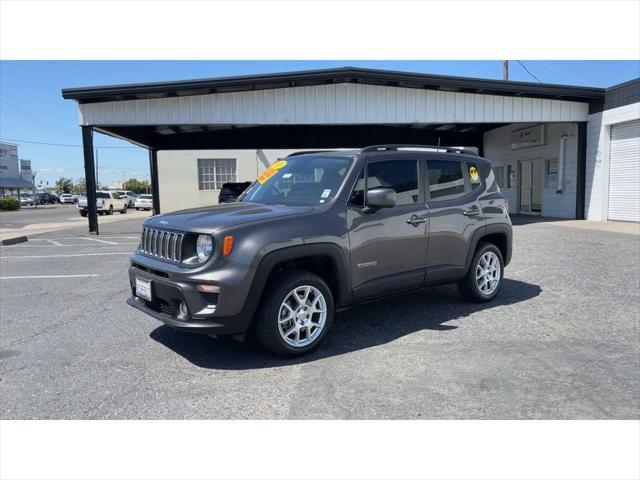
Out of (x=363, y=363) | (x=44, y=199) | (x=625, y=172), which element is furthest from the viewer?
(x=44, y=199)

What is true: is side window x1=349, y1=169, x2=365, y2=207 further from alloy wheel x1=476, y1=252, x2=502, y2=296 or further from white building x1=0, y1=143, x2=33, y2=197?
white building x1=0, y1=143, x2=33, y2=197

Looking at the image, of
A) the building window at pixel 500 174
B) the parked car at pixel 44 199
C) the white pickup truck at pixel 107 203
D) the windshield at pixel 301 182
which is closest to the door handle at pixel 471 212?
the windshield at pixel 301 182

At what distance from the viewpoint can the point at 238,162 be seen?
102 feet

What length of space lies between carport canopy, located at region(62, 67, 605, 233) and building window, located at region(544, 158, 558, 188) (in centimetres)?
255

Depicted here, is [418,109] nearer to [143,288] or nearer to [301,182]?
[301,182]

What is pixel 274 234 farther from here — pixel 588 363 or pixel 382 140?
pixel 382 140

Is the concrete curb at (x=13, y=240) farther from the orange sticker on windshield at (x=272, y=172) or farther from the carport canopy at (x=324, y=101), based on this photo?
the orange sticker on windshield at (x=272, y=172)

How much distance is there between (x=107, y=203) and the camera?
110 ft

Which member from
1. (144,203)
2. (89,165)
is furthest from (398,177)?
(144,203)

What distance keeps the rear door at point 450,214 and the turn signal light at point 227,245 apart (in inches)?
90.9

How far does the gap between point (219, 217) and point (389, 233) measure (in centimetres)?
165

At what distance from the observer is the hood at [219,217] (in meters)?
3.82

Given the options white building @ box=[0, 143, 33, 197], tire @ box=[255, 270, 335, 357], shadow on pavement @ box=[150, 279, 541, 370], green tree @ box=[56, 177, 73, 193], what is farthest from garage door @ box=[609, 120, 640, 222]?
green tree @ box=[56, 177, 73, 193]

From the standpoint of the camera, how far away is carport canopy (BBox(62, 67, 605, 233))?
1505 cm
